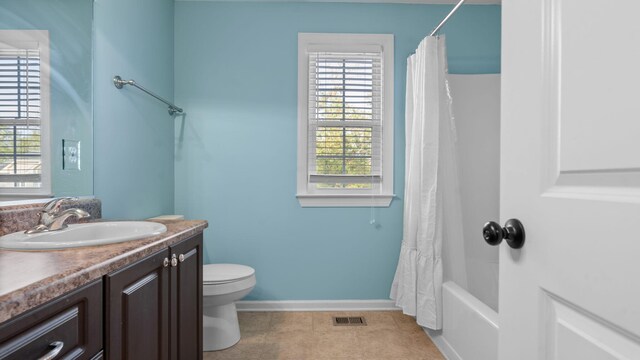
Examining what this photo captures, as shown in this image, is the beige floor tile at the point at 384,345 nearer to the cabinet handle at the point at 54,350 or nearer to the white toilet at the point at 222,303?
the white toilet at the point at 222,303

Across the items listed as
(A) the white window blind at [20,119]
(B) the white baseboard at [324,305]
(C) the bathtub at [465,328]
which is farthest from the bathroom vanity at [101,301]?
(C) the bathtub at [465,328]

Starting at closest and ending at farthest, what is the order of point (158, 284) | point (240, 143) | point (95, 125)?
point (158, 284), point (95, 125), point (240, 143)

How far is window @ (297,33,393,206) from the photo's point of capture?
255cm

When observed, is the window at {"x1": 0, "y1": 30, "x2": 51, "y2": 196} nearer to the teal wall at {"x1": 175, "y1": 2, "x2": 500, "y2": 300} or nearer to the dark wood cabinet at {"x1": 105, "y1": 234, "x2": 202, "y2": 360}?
the dark wood cabinet at {"x1": 105, "y1": 234, "x2": 202, "y2": 360}

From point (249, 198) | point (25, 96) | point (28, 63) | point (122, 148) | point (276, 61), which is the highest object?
point (276, 61)

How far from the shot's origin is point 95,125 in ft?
5.19

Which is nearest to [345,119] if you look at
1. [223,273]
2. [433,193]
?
[433,193]

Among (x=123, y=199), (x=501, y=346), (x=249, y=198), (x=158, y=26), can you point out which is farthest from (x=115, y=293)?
(x=158, y=26)

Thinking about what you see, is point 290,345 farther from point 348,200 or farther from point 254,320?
point 348,200

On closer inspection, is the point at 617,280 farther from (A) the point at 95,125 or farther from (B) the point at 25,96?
(A) the point at 95,125

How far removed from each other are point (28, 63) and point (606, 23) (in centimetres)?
A: 164

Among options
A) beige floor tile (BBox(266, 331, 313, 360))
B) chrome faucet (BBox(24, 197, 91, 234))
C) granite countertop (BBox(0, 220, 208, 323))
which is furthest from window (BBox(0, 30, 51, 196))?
beige floor tile (BBox(266, 331, 313, 360))

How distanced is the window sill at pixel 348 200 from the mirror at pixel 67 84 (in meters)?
1.41

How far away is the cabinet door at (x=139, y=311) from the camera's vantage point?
86 cm
